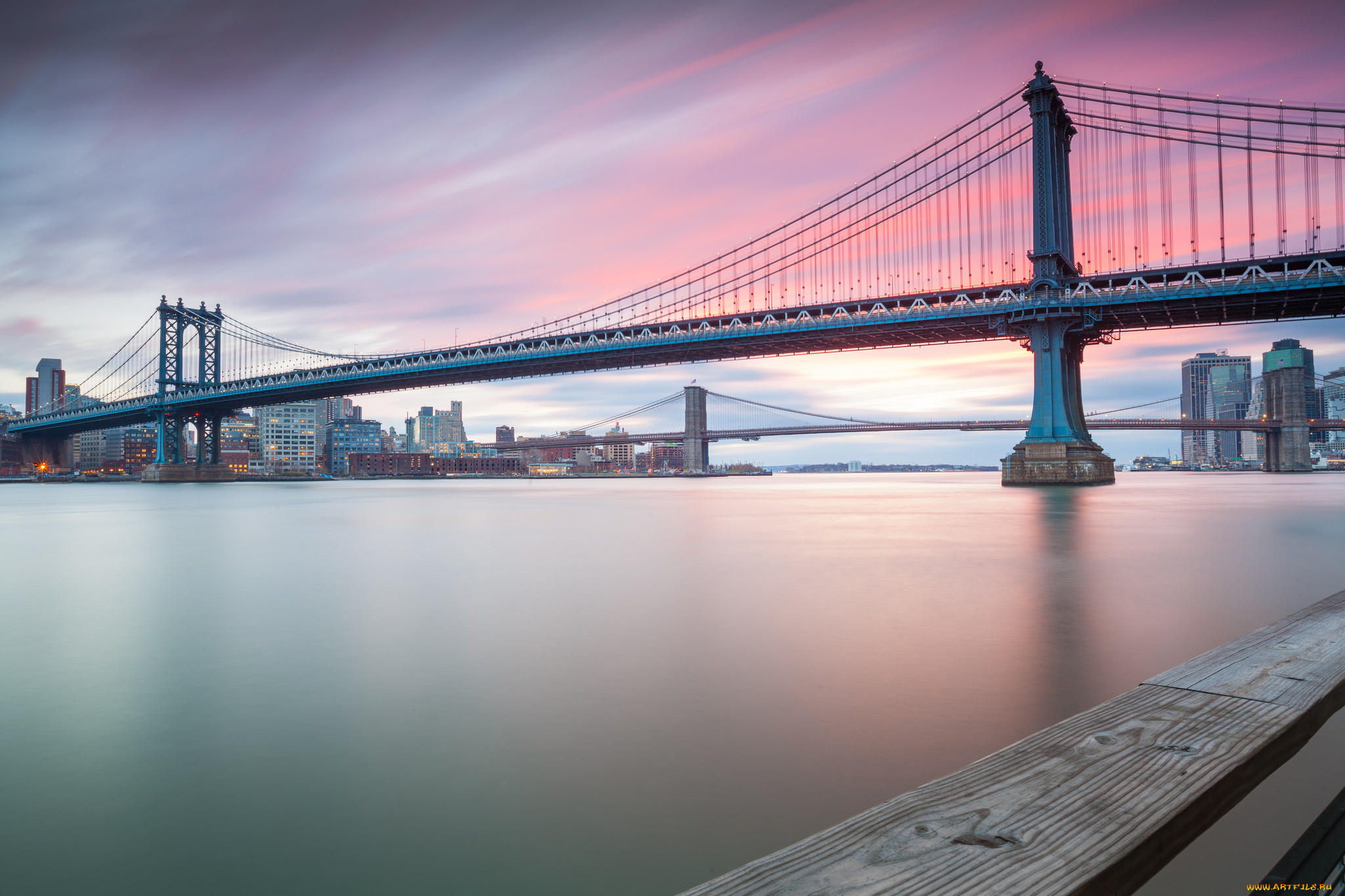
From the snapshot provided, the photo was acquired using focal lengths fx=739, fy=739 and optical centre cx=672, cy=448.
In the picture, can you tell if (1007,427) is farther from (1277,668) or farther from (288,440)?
(288,440)

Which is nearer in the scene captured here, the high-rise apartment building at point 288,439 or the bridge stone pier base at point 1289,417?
the bridge stone pier base at point 1289,417

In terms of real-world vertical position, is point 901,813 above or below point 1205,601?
above

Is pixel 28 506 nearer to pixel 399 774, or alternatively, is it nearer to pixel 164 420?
pixel 164 420

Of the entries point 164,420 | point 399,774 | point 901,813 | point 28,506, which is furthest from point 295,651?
point 164,420

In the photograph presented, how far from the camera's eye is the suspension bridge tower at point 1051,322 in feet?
120

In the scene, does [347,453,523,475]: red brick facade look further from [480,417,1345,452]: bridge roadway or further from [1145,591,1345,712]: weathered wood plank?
[1145,591,1345,712]: weathered wood plank

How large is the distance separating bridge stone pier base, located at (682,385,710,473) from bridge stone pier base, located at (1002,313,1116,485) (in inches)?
2814

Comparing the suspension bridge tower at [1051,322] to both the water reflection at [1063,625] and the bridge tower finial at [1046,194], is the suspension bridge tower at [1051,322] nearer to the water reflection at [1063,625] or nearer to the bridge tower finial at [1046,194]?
the bridge tower finial at [1046,194]

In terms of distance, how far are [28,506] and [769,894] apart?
47.9 metres

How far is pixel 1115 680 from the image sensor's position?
4.74 meters

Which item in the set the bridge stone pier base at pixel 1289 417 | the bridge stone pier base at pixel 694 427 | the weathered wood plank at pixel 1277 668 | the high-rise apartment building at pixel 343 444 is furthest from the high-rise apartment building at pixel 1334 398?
the high-rise apartment building at pixel 343 444

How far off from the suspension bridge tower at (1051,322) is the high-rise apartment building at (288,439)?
179 meters

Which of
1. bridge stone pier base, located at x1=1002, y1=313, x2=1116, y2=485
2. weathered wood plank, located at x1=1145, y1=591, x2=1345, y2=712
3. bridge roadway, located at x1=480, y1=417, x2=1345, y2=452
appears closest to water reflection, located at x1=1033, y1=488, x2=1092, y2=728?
weathered wood plank, located at x1=1145, y1=591, x2=1345, y2=712

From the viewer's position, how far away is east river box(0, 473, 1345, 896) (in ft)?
8.92
